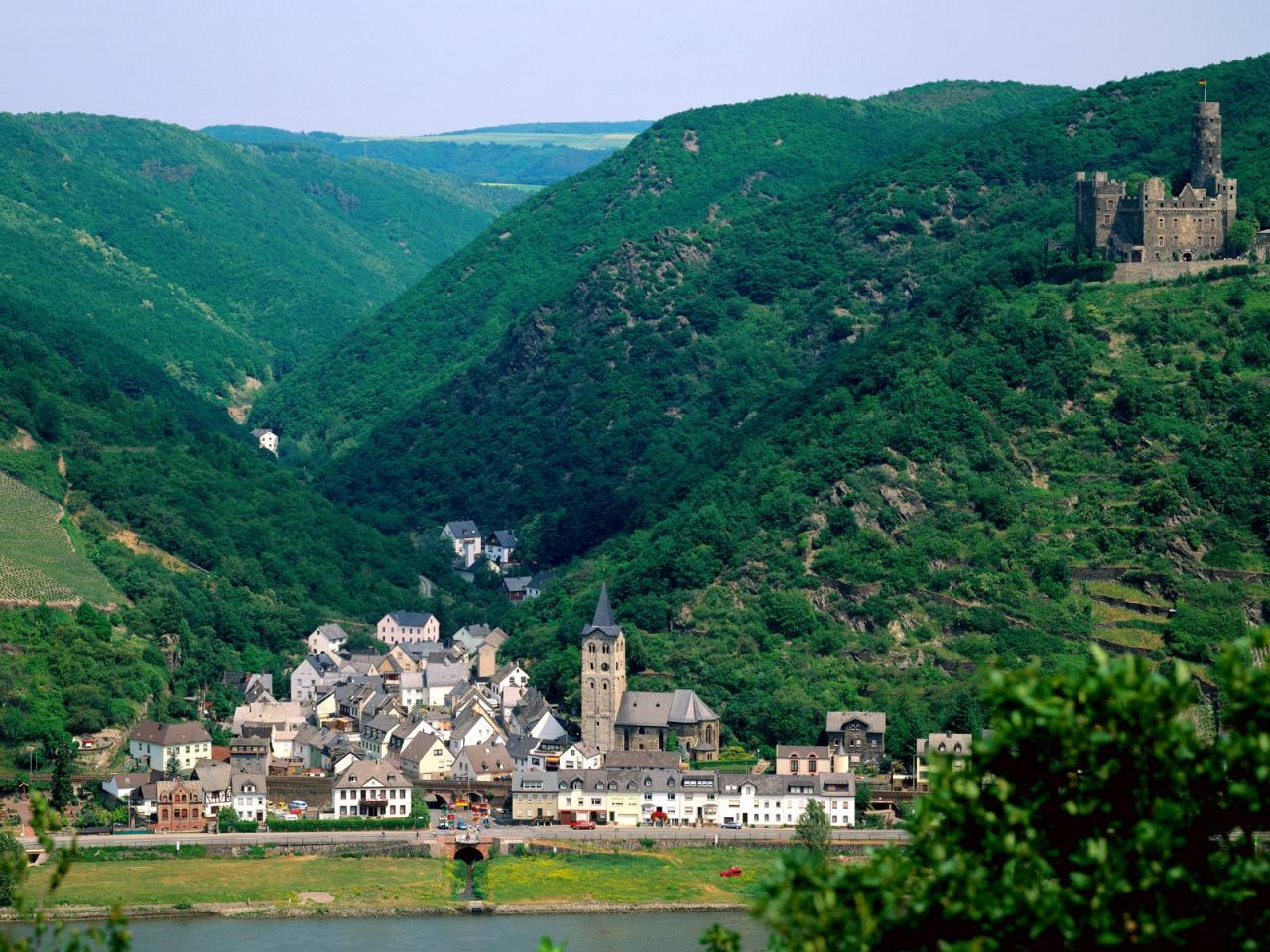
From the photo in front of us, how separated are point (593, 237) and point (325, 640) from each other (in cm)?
7703

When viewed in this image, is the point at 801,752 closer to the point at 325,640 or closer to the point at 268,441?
the point at 325,640

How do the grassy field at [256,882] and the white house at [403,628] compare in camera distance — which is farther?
the white house at [403,628]

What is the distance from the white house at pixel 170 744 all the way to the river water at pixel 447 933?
738 inches

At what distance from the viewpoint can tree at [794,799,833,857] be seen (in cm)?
7718

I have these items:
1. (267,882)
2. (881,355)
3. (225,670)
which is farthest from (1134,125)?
(267,882)

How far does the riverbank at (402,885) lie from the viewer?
73.1 m

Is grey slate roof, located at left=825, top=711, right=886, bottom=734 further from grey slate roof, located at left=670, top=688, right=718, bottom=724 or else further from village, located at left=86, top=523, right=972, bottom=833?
grey slate roof, located at left=670, top=688, right=718, bottom=724

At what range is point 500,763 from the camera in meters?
92.2

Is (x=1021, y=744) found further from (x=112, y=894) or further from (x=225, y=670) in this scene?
(x=225, y=670)

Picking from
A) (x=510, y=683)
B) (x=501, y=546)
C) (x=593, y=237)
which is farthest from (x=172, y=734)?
(x=593, y=237)

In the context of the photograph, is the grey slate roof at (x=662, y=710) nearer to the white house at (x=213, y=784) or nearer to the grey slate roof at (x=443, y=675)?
the grey slate roof at (x=443, y=675)

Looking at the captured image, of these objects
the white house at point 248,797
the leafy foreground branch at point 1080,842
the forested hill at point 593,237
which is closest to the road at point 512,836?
the white house at point 248,797

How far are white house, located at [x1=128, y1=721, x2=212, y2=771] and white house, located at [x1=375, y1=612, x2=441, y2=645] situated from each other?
23269 millimetres

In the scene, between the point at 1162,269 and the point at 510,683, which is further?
the point at 1162,269
